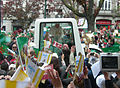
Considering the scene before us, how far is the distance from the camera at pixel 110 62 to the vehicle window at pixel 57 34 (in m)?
4.30

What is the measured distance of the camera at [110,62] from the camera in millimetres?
3256

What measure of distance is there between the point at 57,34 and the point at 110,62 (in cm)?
456

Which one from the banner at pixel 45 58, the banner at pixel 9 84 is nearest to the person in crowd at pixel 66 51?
the banner at pixel 45 58

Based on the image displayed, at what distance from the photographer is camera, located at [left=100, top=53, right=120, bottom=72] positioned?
10.7ft

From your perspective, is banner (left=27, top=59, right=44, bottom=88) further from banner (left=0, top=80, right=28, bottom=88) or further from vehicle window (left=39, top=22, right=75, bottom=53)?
vehicle window (left=39, top=22, right=75, bottom=53)

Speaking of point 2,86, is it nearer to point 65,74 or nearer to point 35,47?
point 65,74

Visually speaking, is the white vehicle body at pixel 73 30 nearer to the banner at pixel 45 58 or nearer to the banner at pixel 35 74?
the banner at pixel 45 58

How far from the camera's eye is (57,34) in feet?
25.5

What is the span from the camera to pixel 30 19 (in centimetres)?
4119

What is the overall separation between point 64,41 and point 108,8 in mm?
43195

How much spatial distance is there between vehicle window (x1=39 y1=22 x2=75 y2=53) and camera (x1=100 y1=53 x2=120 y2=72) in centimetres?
430

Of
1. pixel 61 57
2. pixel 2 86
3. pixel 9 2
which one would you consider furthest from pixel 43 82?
pixel 9 2

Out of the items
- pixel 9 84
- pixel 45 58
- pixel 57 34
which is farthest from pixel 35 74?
pixel 57 34

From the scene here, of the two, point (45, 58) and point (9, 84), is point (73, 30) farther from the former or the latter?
point (9, 84)
